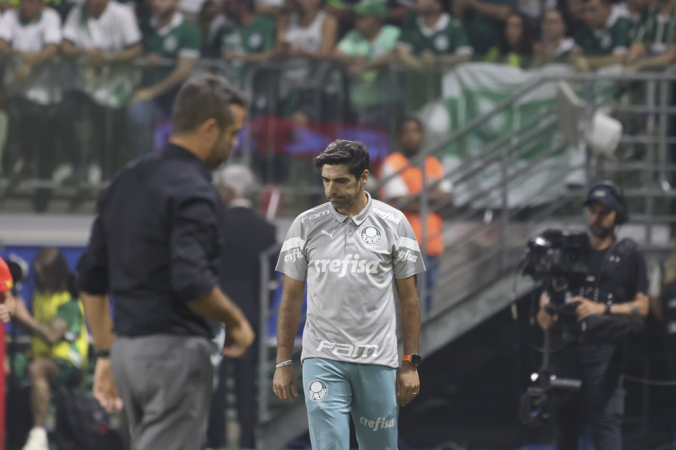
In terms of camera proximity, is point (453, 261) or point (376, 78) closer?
point (453, 261)

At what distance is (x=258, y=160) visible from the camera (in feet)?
38.2

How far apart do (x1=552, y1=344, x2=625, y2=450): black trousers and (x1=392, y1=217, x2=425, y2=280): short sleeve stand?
2.58 meters

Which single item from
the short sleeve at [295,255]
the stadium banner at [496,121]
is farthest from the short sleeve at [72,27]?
the short sleeve at [295,255]

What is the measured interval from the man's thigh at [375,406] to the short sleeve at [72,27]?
21.7ft

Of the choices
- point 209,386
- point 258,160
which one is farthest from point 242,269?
point 209,386

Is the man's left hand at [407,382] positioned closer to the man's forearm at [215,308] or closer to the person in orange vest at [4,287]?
the man's forearm at [215,308]

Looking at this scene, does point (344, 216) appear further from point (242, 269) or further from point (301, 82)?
point (301, 82)

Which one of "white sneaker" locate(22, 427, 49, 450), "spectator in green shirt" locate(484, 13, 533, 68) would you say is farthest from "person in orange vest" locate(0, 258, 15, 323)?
"spectator in green shirt" locate(484, 13, 533, 68)

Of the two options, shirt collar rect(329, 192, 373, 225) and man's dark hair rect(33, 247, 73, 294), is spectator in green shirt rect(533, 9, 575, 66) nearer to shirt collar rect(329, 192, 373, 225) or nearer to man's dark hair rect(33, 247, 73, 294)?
man's dark hair rect(33, 247, 73, 294)

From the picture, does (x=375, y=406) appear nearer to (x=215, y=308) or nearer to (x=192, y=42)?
(x=215, y=308)

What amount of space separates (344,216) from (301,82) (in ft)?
17.2

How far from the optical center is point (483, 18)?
12.0 m

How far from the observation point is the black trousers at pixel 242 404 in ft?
33.5

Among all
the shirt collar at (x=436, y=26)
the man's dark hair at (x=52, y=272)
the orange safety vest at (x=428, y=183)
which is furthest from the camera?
the shirt collar at (x=436, y=26)
